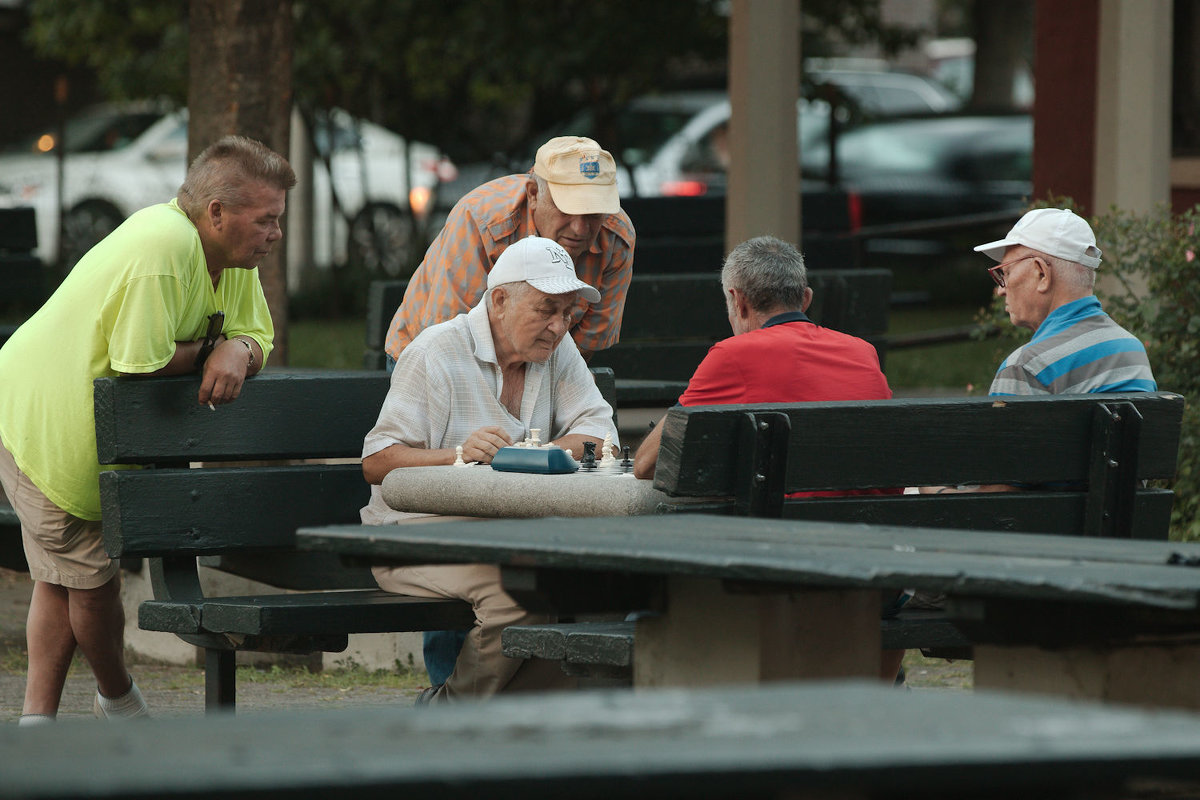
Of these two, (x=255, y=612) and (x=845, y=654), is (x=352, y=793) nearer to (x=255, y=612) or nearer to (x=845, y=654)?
(x=845, y=654)

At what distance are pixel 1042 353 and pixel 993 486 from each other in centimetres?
45

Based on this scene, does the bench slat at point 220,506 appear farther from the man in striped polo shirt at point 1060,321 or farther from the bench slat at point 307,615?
the man in striped polo shirt at point 1060,321

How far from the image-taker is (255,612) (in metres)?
4.34

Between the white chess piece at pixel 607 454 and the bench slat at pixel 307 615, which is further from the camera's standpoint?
the white chess piece at pixel 607 454

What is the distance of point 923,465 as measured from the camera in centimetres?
429

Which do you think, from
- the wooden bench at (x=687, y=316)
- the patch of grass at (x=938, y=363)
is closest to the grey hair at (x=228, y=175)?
the wooden bench at (x=687, y=316)

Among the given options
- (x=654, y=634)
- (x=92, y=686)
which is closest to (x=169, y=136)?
(x=92, y=686)

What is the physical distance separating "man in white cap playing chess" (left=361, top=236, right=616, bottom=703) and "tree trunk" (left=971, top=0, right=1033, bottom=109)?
16.2m

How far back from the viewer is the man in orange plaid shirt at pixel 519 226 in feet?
16.9

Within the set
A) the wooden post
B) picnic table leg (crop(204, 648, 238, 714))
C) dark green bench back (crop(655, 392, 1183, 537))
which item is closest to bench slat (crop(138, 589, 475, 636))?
picnic table leg (crop(204, 648, 238, 714))

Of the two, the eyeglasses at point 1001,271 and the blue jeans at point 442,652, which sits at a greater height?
the eyeglasses at point 1001,271

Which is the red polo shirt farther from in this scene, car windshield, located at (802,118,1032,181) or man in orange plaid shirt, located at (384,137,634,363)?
car windshield, located at (802,118,1032,181)

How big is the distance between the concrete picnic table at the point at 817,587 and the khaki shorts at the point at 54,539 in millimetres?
1498

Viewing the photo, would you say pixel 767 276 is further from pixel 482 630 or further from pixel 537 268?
pixel 482 630
